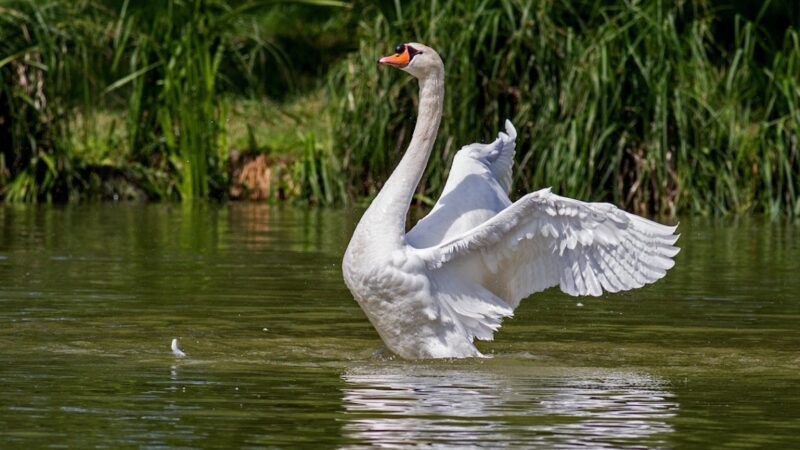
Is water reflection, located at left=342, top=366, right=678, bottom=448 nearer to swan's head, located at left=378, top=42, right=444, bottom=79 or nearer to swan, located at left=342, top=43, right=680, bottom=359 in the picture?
swan, located at left=342, top=43, right=680, bottom=359

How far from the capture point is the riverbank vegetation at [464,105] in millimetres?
16781

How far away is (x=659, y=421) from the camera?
6.00 meters

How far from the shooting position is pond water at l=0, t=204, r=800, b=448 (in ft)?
18.8

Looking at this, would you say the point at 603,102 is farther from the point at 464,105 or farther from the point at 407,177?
the point at 407,177

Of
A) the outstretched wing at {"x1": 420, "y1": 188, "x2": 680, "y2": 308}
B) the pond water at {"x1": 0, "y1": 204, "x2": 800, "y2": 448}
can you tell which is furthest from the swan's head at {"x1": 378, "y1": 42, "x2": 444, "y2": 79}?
the pond water at {"x1": 0, "y1": 204, "x2": 800, "y2": 448}

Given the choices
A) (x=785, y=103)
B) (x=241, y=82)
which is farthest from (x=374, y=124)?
(x=241, y=82)

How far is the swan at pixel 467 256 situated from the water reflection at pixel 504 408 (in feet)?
1.15

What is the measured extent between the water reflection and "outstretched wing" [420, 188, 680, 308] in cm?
59

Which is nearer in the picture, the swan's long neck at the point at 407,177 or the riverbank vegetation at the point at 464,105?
the swan's long neck at the point at 407,177

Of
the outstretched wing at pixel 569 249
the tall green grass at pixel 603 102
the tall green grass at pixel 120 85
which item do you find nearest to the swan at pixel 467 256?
the outstretched wing at pixel 569 249

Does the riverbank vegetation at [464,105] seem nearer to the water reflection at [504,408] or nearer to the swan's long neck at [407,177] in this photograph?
the swan's long neck at [407,177]

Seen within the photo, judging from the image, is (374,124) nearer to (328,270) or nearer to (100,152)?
(100,152)

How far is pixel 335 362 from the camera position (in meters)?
7.62

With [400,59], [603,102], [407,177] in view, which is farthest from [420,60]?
[603,102]
